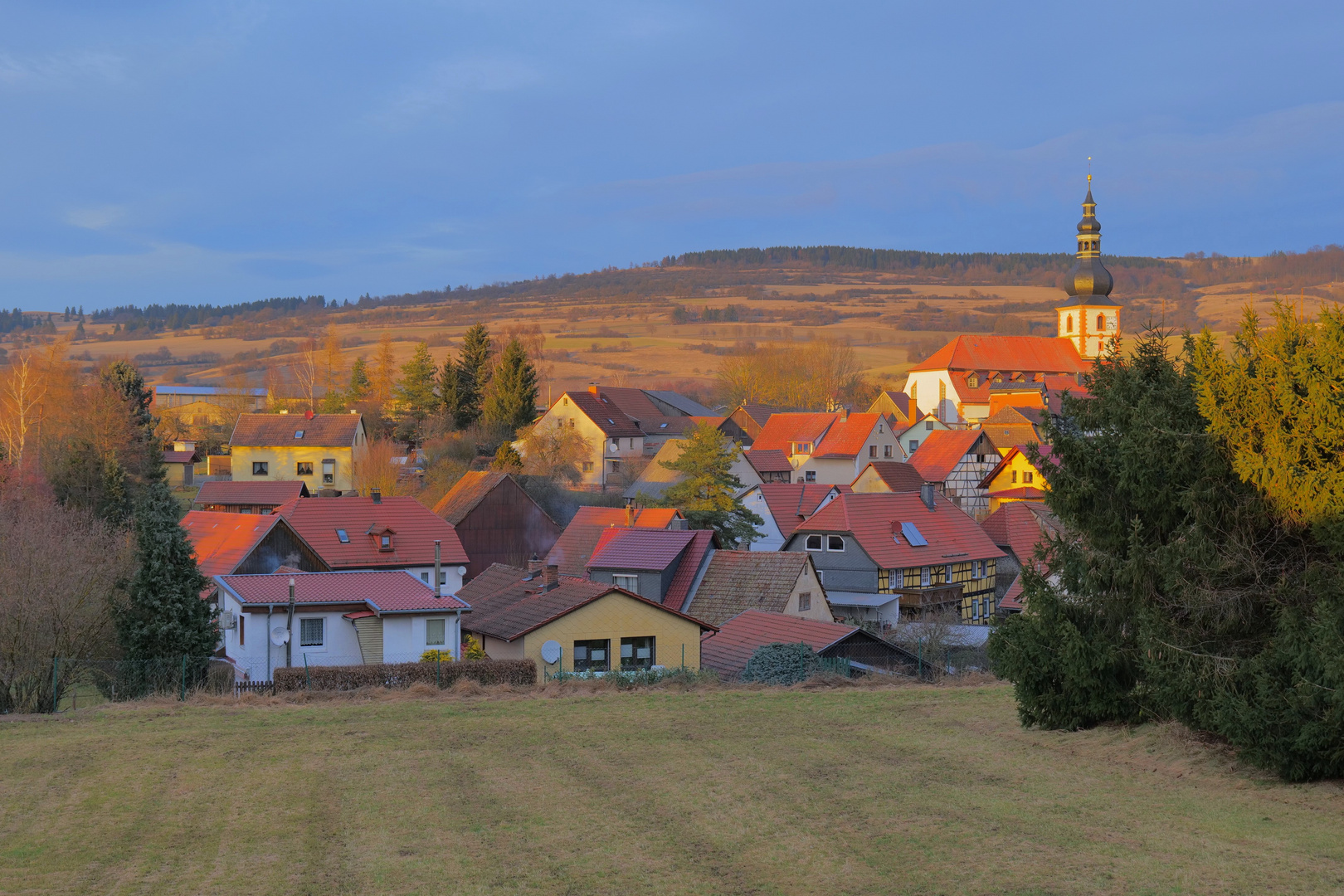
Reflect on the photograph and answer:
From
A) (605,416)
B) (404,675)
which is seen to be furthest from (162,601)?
(605,416)

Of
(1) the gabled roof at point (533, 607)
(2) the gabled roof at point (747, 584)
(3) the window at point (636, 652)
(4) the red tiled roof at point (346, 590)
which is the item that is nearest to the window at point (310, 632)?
(4) the red tiled roof at point (346, 590)

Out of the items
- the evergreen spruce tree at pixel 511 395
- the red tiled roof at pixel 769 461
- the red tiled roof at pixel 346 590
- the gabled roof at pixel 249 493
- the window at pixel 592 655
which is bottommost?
the window at pixel 592 655

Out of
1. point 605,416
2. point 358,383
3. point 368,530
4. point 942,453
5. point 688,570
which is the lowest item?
point 688,570

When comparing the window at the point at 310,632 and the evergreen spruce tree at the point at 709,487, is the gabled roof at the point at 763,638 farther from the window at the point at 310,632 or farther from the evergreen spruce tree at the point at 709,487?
the evergreen spruce tree at the point at 709,487

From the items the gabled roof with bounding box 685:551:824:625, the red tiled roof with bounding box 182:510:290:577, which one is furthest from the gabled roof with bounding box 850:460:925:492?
the red tiled roof with bounding box 182:510:290:577

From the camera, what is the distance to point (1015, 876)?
10430mm

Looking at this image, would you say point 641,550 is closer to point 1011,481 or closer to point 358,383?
point 1011,481

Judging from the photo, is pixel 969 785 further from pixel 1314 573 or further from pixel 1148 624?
pixel 1314 573

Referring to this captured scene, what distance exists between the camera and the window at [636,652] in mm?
31141

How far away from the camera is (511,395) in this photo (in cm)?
7962

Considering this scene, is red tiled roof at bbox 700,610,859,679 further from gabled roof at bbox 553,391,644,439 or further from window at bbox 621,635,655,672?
gabled roof at bbox 553,391,644,439

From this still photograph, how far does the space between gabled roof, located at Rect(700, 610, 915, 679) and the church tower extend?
11388cm

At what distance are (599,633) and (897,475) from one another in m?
41.9

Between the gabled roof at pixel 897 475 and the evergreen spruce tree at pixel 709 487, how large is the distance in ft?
61.4
